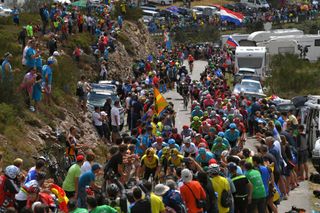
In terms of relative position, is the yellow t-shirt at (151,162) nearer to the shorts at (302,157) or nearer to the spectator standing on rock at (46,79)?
the shorts at (302,157)

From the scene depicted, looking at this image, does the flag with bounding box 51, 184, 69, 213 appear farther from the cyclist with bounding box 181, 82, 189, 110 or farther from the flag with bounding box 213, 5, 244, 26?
the flag with bounding box 213, 5, 244, 26

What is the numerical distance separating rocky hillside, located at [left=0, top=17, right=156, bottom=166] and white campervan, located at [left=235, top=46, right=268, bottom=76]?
7611mm

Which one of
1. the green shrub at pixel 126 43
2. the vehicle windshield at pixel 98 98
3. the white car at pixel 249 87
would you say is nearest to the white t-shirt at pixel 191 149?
the vehicle windshield at pixel 98 98

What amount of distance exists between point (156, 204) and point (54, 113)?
44.2ft

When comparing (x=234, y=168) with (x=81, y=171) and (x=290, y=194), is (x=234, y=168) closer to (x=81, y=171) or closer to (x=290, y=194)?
(x=81, y=171)

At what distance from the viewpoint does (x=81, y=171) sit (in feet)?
48.5

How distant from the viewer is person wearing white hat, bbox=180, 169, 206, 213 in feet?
44.4

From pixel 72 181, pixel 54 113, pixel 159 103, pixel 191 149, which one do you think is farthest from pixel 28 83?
pixel 72 181

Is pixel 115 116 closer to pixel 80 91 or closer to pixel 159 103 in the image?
pixel 159 103

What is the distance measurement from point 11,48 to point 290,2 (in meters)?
73.5

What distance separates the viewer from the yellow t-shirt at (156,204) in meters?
12.3

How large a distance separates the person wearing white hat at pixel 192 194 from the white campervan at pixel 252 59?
33.1 meters

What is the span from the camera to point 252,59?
152 ft

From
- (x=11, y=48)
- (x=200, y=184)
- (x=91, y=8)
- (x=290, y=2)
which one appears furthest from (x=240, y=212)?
(x=290, y=2)
